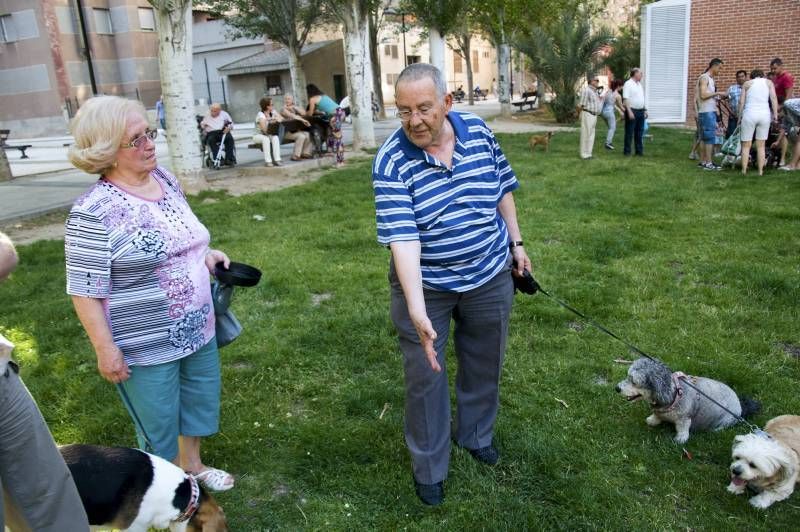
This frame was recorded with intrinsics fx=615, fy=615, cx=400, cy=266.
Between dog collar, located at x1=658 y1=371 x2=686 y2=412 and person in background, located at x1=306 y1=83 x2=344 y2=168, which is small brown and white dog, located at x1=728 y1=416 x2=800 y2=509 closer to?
dog collar, located at x1=658 y1=371 x2=686 y2=412

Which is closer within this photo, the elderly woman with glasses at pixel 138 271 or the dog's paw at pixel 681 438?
the elderly woman with glasses at pixel 138 271

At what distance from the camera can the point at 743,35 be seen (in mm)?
16406

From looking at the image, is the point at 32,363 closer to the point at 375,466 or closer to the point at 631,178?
the point at 375,466

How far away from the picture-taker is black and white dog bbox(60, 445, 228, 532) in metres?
2.16

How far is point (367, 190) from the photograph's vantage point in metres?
9.94

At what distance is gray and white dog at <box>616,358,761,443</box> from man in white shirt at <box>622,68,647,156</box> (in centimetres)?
997

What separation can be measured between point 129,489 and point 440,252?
1.47 metres

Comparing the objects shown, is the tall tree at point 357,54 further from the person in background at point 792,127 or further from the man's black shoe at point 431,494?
the man's black shoe at point 431,494

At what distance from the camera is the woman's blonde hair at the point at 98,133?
221cm

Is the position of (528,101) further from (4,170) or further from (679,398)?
(679,398)

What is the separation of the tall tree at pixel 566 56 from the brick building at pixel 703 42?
6.97ft

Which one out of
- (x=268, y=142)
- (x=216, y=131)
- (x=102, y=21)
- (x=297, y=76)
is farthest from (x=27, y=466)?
(x=102, y=21)

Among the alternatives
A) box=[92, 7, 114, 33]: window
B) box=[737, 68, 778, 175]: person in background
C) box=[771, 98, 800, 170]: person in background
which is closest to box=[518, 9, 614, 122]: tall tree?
box=[771, 98, 800, 170]: person in background

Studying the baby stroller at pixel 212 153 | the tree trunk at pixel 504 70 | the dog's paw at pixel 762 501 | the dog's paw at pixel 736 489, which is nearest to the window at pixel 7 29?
the tree trunk at pixel 504 70
